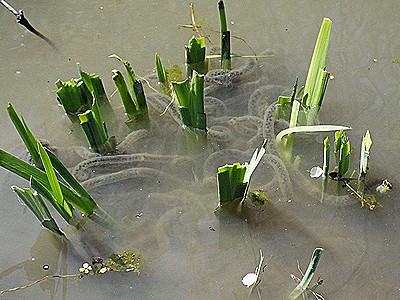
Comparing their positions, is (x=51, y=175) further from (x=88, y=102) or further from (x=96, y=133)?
(x=88, y=102)

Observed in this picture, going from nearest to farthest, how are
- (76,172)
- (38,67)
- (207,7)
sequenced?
(76,172) → (38,67) → (207,7)

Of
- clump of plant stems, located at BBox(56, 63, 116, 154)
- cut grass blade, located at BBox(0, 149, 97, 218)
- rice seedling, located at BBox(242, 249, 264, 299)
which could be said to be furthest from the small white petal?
clump of plant stems, located at BBox(56, 63, 116, 154)

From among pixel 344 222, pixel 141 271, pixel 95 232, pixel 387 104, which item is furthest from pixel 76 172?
pixel 387 104

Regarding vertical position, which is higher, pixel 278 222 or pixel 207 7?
pixel 207 7

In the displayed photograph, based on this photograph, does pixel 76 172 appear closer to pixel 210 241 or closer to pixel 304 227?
pixel 210 241

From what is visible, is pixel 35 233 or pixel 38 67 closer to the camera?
pixel 35 233

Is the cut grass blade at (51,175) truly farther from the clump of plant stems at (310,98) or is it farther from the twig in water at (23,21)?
the twig in water at (23,21)

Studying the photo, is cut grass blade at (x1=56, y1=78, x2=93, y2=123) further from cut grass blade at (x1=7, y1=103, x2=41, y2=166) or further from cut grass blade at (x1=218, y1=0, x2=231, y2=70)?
cut grass blade at (x1=218, y1=0, x2=231, y2=70)

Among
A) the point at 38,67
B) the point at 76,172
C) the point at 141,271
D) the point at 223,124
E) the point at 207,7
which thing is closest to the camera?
the point at 141,271
